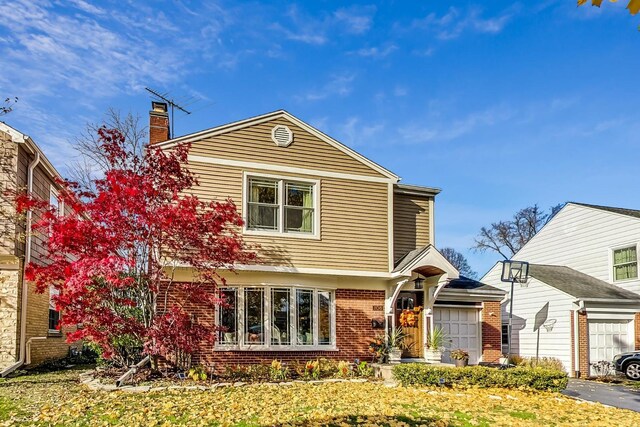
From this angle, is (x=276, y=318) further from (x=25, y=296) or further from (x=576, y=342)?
(x=576, y=342)

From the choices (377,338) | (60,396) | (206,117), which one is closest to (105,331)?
(60,396)

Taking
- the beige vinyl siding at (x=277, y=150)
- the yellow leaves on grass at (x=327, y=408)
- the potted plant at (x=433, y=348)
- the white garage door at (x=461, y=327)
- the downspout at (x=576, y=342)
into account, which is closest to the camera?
the yellow leaves on grass at (x=327, y=408)

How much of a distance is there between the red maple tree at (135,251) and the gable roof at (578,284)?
13.1 meters

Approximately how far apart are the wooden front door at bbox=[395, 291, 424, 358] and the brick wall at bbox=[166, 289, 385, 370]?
2.55 feet

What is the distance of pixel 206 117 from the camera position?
22000 millimetres

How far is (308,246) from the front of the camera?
50.0 feet

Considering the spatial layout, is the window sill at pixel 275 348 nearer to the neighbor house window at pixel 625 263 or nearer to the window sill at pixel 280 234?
the window sill at pixel 280 234

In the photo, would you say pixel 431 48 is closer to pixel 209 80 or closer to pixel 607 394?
pixel 209 80

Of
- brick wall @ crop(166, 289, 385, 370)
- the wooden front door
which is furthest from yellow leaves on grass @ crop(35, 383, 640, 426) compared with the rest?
the wooden front door

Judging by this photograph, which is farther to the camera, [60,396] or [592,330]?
[592,330]

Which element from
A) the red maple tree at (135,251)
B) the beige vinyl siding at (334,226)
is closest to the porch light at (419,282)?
the beige vinyl siding at (334,226)

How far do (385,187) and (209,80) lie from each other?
613 cm

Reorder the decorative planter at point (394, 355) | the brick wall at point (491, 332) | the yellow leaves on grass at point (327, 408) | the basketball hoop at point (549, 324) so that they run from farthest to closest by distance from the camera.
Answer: the basketball hoop at point (549, 324), the brick wall at point (491, 332), the decorative planter at point (394, 355), the yellow leaves on grass at point (327, 408)

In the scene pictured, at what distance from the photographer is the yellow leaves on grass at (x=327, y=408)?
8.53 m
